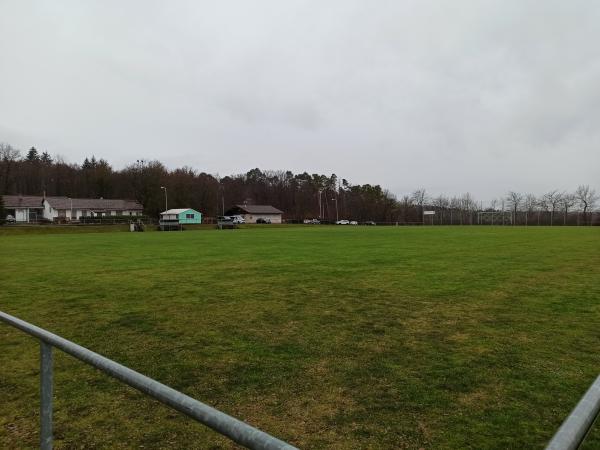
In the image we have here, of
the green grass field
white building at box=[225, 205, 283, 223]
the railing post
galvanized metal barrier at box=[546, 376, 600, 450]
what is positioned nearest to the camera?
galvanized metal barrier at box=[546, 376, 600, 450]

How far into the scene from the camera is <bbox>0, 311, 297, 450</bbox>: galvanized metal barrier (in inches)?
54.5

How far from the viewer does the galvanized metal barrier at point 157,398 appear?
1.38 meters

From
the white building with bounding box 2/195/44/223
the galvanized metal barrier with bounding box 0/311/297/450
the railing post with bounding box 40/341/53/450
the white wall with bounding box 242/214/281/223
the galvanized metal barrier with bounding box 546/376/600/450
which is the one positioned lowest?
the railing post with bounding box 40/341/53/450

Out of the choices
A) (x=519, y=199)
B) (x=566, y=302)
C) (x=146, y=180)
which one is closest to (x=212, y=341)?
(x=566, y=302)

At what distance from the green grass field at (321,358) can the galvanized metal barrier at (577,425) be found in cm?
245

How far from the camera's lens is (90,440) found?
149 inches

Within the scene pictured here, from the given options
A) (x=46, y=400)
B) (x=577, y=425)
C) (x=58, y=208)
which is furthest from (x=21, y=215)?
(x=577, y=425)

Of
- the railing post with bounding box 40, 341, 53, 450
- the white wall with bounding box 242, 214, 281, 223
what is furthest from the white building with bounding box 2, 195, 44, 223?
the railing post with bounding box 40, 341, 53, 450

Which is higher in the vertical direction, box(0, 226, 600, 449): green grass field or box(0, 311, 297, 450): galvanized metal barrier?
box(0, 311, 297, 450): galvanized metal barrier

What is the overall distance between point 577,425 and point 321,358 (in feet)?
15.2

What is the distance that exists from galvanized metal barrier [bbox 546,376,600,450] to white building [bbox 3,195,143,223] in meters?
94.8

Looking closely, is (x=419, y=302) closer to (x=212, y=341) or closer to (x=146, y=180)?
(x=212, y=341)

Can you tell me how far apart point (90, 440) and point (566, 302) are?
9245 mm

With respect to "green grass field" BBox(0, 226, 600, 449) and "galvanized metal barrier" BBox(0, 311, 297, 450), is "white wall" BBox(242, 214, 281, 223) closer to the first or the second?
"green grass field" BBox(0, 226, 600, 449)
